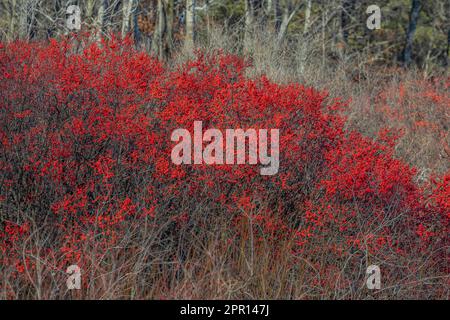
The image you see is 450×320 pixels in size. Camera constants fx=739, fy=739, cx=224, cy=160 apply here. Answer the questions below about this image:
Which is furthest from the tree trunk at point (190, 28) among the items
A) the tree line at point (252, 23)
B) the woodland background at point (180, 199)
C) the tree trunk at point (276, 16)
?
the tree trunk at point (276, 16)

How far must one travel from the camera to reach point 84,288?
5.25 m

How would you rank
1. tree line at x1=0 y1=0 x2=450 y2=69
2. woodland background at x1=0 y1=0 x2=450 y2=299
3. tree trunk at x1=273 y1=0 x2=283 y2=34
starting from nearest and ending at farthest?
woodland background at x1=0 y1=0 x2=450 y2=299 < tree line at x1=0 y1=0 x2=450 y2=69 < tree trunk at x1=273 y1=0 x2=283 y2=34

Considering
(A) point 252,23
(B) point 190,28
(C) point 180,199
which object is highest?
(A) point 252,23

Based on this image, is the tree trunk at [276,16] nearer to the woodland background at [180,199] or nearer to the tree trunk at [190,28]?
the tree trunk at [190,28]

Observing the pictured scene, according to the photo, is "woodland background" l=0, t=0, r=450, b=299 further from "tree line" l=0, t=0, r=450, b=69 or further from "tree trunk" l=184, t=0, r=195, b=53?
"tree trunk" l=184, t=0, r=195, b=53

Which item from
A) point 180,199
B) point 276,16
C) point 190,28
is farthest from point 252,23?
point 276,16

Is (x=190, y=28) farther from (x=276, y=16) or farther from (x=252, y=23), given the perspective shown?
(x=276, y=16)

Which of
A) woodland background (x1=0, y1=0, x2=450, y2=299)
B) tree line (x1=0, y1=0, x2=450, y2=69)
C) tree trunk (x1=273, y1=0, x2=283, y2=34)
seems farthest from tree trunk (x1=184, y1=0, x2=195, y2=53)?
tree trunk (x1=273, y1=0, x2=283, y2=34)
